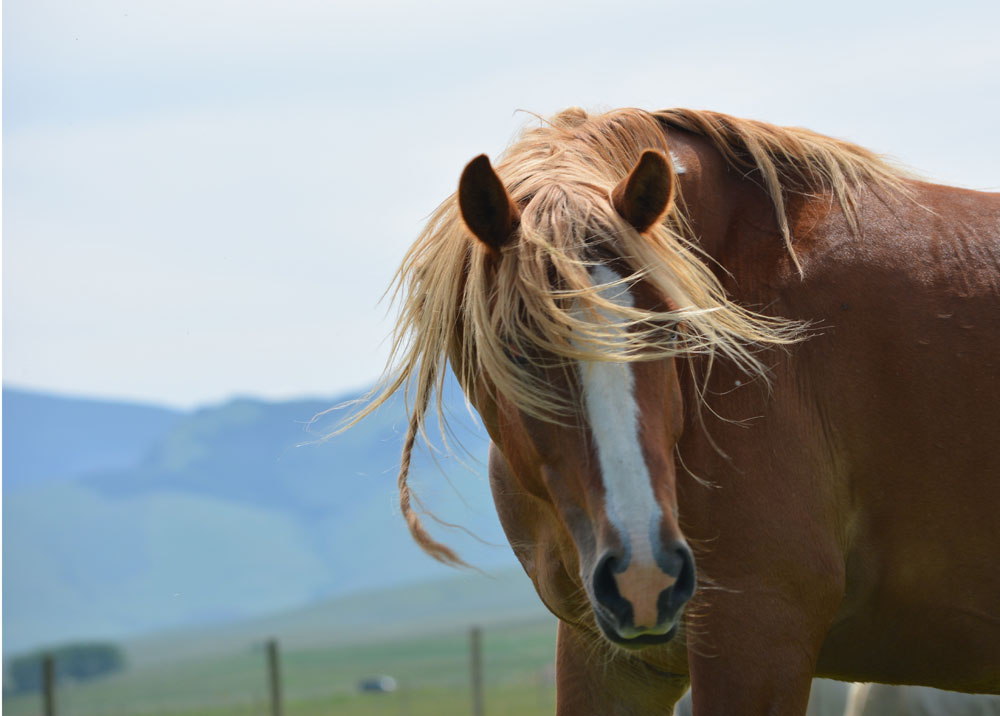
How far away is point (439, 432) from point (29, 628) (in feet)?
659

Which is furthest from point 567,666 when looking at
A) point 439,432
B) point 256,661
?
point 256,661

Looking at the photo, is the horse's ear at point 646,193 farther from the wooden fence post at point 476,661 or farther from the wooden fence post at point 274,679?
the wooden fence post at point 476,661

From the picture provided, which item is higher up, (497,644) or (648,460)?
(648,460)

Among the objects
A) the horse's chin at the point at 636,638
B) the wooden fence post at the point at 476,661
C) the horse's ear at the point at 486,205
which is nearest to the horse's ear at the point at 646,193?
the horse's ear at the point at 486,205

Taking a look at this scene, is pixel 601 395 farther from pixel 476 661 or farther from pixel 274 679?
pixel 476 661

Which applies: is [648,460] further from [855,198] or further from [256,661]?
[256,661]

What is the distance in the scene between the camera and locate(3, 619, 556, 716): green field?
39.5 metres

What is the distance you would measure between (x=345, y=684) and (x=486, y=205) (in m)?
58.8

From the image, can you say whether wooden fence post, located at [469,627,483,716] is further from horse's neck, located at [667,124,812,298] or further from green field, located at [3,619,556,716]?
horse's neck, located at [667,124,812,298]

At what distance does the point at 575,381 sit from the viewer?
8.64 ft

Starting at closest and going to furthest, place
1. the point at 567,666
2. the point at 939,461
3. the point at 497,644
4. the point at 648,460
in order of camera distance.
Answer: the point at 648,460 < the point at 939,461 < the point at 567,666 < the point at 497,644

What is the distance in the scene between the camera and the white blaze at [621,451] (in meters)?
2.41

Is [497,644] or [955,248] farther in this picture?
[497,644]

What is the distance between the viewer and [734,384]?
3021 millimetres
